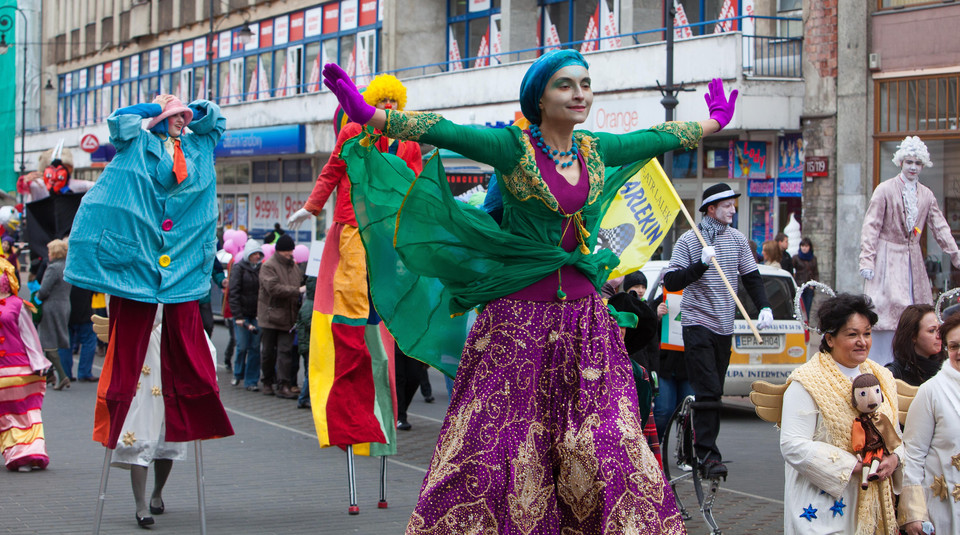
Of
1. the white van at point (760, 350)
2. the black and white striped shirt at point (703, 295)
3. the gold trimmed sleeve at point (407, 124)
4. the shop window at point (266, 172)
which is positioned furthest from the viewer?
the shop window at point (266, 172)

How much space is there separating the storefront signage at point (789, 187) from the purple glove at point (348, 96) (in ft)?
64.1

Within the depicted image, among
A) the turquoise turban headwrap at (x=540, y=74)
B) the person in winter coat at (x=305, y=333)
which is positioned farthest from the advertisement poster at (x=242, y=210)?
the turquoise turban headwrap at (x=540, y=74)

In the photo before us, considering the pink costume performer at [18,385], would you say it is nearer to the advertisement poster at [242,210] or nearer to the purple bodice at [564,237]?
the purple bodice at [564,237]

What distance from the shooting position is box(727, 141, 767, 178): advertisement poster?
23.5 meters

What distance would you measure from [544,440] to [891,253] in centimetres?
487

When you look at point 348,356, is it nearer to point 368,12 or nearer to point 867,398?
point 867,398

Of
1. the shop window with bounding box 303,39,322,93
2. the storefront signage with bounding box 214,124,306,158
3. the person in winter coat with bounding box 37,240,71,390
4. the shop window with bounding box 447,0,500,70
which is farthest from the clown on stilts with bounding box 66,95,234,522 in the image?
the shop window with bounding box 303,39,322,93

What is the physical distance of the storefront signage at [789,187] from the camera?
22.7m

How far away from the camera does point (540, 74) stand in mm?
4582

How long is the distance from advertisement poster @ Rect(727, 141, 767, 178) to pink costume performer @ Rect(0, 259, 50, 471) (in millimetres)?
17273

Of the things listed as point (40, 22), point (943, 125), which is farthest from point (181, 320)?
point (40, 22)

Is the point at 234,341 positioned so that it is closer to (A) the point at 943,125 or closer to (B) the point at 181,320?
(B) the point at 181,320

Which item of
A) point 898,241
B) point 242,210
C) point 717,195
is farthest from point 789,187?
point 242,210

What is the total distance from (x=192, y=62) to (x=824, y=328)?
145 feet
